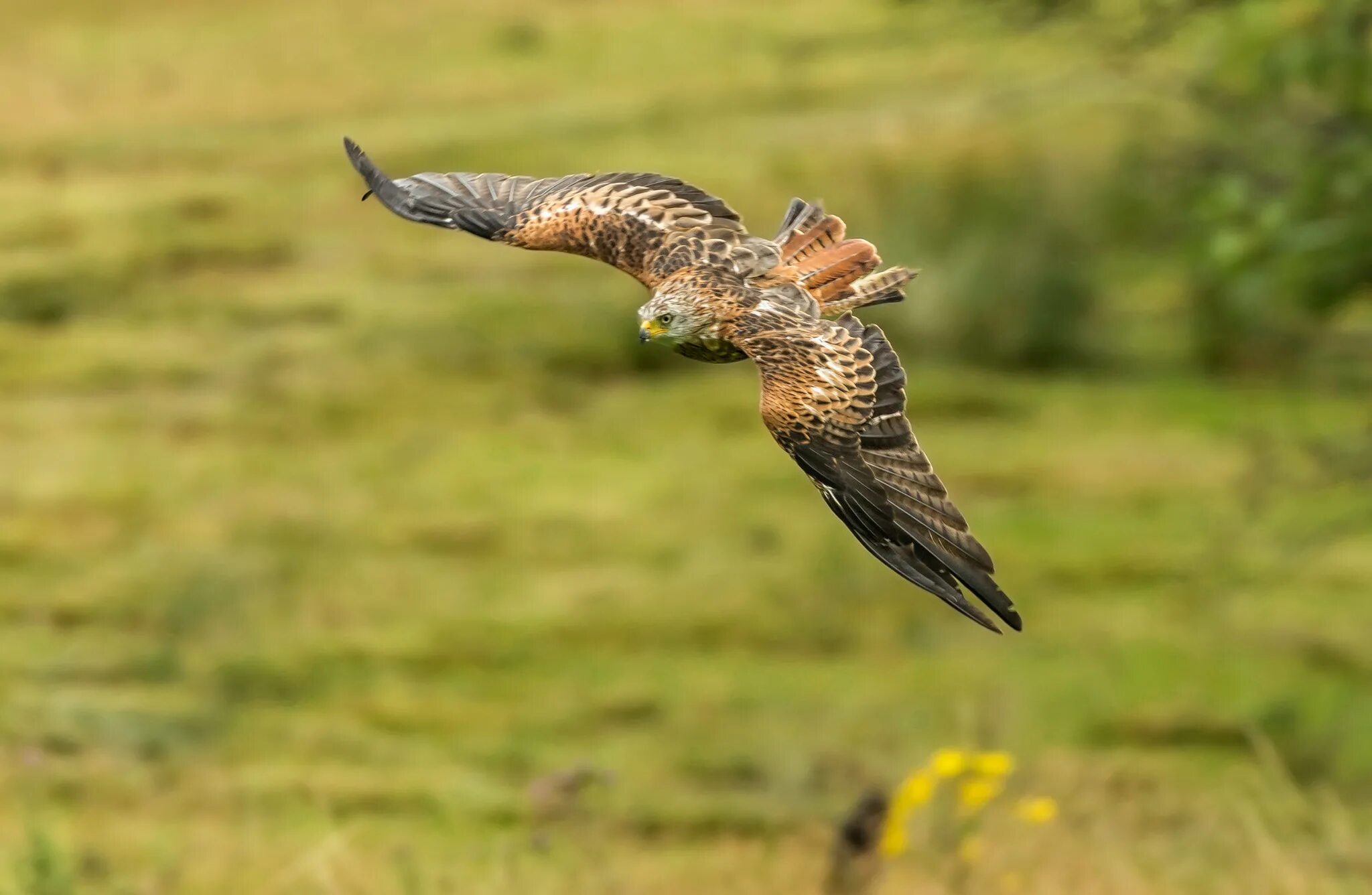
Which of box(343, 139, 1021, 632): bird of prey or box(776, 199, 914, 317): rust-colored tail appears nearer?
box(343, 139, 1021, 632): bird of prey

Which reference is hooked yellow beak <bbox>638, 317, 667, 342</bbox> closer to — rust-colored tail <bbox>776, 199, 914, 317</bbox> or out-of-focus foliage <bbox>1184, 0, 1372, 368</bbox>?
rust-colored tail <bbox>776, 199, 914, 317</bbox>

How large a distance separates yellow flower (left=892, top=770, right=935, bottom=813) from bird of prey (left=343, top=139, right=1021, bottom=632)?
278 centimetres

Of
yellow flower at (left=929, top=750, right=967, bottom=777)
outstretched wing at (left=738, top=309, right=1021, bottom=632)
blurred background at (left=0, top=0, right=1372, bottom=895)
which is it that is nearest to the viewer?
outstretched wing at (left=738, top=309, right=1021, bottom=632)

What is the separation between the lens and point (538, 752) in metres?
10.1

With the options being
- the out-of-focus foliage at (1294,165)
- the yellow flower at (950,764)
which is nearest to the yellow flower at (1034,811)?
the yellow flower at (950,764)

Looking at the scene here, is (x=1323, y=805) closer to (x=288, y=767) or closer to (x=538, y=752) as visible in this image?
(x=538, y=752)

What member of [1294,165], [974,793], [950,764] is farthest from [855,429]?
[1294,165]

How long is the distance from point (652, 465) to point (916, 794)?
6.84 m

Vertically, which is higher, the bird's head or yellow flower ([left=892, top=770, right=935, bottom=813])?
the bird's head

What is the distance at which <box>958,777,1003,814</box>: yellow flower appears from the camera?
243 inches

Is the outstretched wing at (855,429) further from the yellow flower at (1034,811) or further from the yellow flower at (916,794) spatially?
the yellow flower at (1034,811)

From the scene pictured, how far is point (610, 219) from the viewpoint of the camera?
377 centimetres

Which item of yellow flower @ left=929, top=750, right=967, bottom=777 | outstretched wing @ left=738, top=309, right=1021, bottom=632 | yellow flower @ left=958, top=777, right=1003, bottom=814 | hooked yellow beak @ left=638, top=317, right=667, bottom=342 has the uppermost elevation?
hooked yellow beak @ left=638, top=317, right=667, bottom=342

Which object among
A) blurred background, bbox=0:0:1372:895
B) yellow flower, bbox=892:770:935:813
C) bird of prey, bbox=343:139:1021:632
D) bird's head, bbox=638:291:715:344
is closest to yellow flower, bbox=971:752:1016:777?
yellow flower, bbox=892:770:935:813
